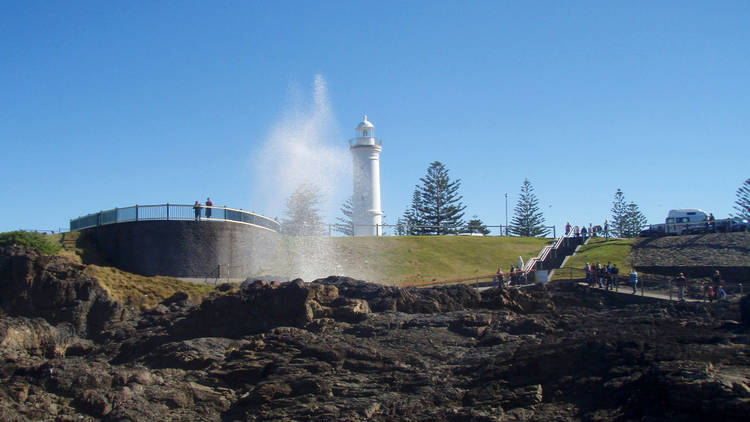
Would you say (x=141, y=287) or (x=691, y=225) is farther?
(x=691, y=225)

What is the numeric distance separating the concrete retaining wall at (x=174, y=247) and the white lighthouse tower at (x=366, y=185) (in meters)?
17.8

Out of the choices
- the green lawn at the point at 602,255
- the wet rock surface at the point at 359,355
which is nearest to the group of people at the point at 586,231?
the green lawn at the point at 602,255

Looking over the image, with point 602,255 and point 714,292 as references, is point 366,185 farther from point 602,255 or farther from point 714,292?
point 714,292

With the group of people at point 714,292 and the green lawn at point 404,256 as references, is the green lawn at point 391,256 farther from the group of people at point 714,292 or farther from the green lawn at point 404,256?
the group of people at point 714,292

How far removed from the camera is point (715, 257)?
3588 cm

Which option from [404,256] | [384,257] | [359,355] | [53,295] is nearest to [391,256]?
[384,257]

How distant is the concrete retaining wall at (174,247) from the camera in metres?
31.1

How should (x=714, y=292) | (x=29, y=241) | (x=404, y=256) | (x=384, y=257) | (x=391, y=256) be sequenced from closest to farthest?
(x=714, y=292) → (x=29, y=241) → (x=384, y=257) → (x=391, y=256) → (x=404, y=256)

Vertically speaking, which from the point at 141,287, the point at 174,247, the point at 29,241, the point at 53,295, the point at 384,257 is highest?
the point at 29,241

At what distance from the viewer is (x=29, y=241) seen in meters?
29.1

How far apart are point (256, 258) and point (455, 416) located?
1940 cm

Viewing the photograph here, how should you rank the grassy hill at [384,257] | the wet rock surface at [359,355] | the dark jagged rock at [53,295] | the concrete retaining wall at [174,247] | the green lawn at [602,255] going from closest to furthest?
the wet rock surface at [359,355] < the dark jagged rock at [53,295] < the concrete retaining wall at [174,247] < the grassy hill at [384,257] < the green lawn at [602,255]

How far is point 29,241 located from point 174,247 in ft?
18.8

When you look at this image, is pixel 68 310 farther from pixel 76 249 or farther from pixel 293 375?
pixel 293 375
